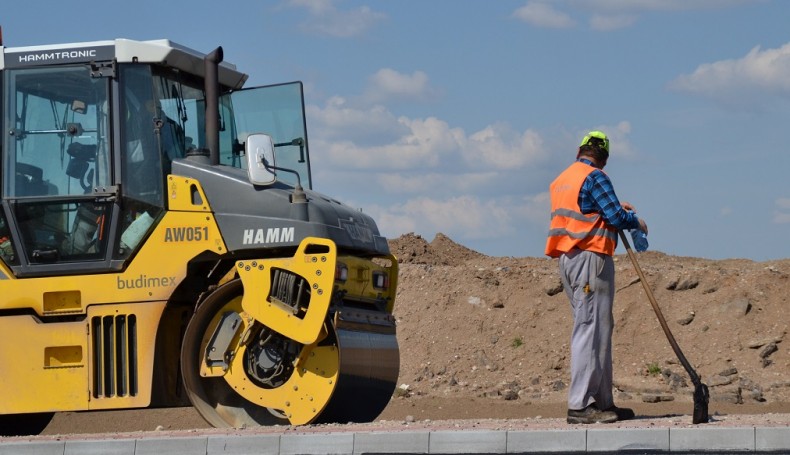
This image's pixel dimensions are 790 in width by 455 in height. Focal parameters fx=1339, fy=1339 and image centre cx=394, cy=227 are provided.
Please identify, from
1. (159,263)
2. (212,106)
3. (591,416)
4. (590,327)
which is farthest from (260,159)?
(591,416)

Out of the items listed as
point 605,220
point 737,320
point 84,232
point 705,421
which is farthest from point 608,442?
point 737,320

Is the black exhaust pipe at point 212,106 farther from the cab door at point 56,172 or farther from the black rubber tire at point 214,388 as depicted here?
the black rubber tire at point 214,388

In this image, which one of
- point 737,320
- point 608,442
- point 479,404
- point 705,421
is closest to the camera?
point 608,442

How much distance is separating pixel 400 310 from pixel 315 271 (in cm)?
1123

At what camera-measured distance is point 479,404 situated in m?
16.2

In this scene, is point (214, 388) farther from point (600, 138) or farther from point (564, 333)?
point (564, 333)

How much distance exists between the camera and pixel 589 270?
9555 millimetres

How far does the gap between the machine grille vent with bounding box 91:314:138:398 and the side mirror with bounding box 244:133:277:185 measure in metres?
1.51

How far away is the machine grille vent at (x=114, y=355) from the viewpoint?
10602 millimetres

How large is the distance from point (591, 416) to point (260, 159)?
3194 millimetres

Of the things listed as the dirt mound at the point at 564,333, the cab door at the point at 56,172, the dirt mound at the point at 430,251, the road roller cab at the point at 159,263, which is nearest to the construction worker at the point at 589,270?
the road roller cab at the point at 159,263

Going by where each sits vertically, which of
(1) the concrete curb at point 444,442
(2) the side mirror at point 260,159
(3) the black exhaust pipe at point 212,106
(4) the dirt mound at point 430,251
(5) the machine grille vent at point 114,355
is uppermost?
(3) the black exhaust pipe at point 212,106

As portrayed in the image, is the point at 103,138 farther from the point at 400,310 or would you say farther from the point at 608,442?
the point at 400,310

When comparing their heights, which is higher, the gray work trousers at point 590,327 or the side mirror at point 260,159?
the side mirror at point 260,159
